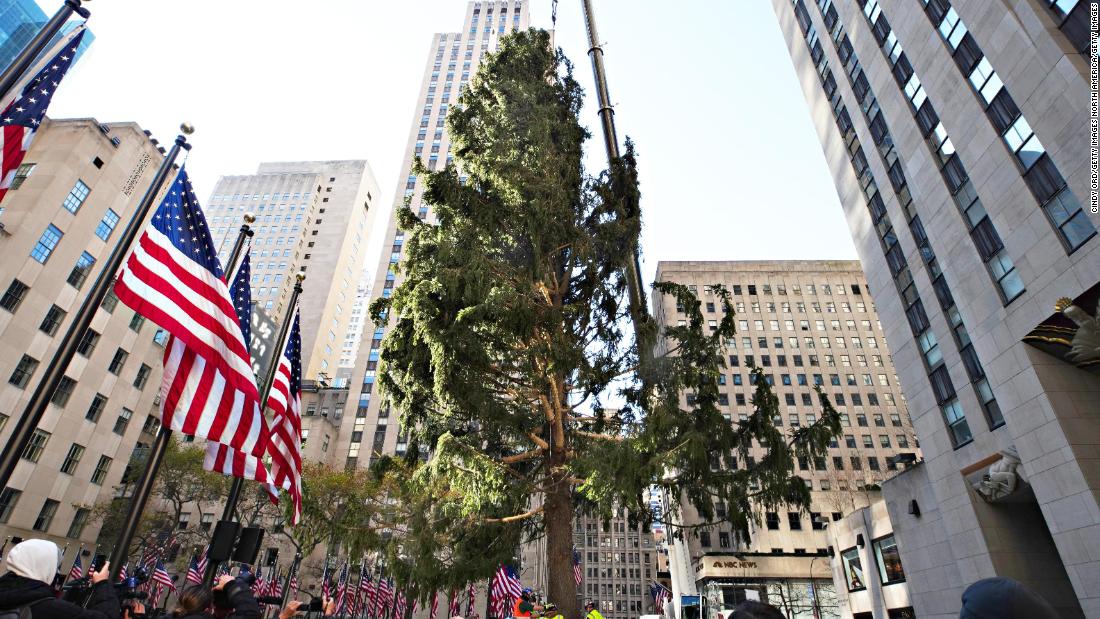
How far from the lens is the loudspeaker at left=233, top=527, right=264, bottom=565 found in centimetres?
841

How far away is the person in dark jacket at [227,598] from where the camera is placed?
459 cm

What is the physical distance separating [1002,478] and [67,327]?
162 ft

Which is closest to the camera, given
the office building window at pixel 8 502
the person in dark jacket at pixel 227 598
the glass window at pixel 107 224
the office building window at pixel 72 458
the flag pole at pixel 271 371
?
the person in dark jacket at pixel 227 598

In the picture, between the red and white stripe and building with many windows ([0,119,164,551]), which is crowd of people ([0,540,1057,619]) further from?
building with many windows ([0,119,164,551])

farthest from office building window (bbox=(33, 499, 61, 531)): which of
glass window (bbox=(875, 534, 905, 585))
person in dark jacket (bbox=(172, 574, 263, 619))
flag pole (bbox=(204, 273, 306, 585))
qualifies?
glass window (bbox=(875, 534, 905, 585))

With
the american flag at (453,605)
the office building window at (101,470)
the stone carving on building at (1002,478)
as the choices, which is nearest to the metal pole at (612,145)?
the american flag at (453,605)

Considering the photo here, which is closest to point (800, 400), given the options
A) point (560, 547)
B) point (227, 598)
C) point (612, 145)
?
point (612, 145)

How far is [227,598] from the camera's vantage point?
5246 millimetres

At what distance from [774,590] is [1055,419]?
4271 centimetres

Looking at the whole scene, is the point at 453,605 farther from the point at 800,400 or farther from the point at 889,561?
the point at 800,400

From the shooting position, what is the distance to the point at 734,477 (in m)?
13.2

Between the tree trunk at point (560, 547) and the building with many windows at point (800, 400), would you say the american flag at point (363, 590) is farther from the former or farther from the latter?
the building with many windows at point (800, 400)

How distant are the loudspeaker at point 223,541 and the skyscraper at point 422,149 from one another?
31894 millimetres

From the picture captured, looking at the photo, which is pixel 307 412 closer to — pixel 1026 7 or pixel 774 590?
pixel 774 590
